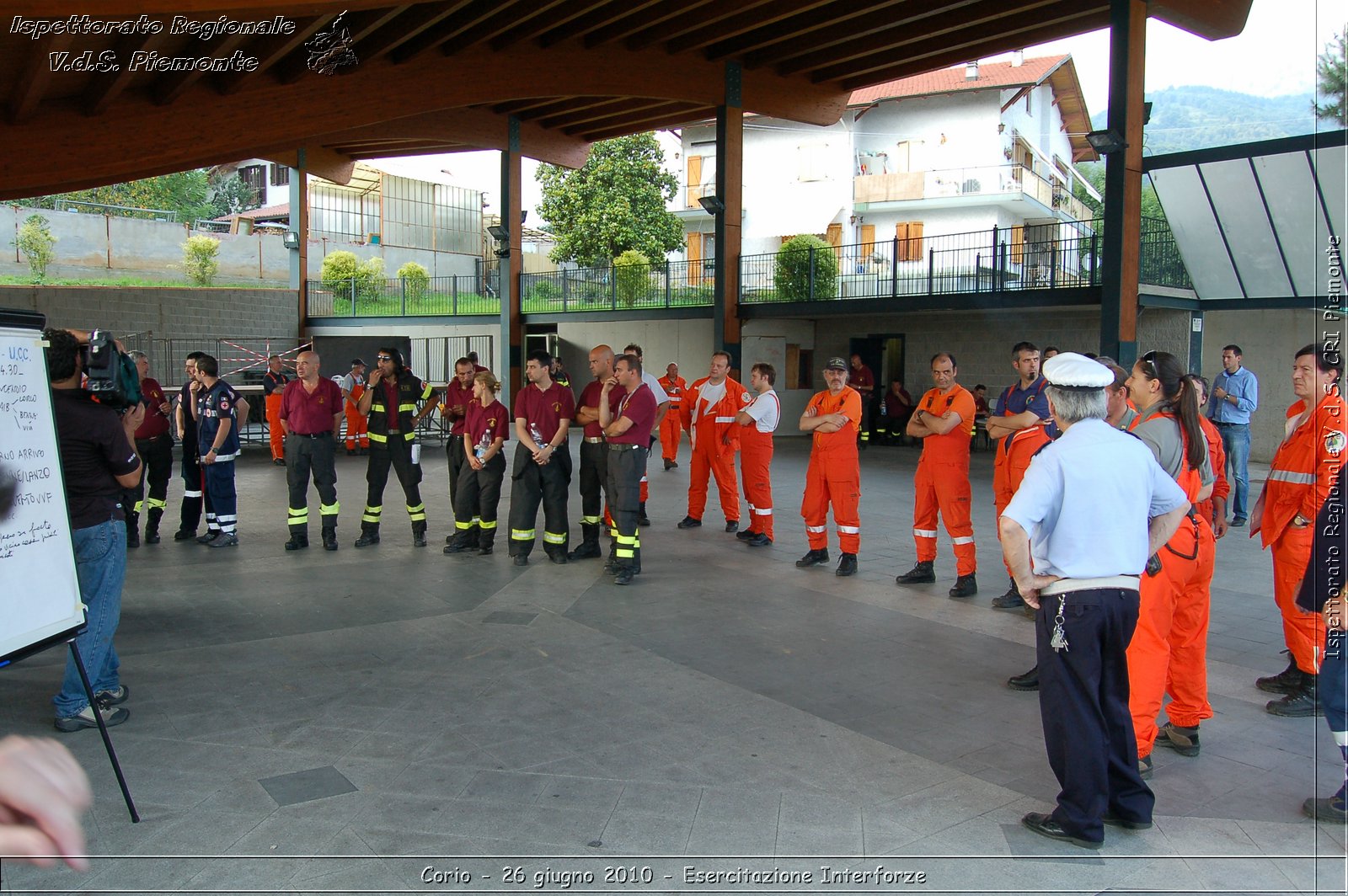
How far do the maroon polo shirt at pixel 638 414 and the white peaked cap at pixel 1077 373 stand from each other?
184 inches

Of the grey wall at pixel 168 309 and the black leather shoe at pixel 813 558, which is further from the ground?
the grey wall at pixel 168 309

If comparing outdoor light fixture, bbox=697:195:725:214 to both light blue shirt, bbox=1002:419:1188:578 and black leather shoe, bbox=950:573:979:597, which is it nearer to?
black leather shoe, bbox=950:573:979:597

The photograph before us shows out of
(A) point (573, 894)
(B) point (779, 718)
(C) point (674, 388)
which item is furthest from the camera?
(C) point (674, 388)

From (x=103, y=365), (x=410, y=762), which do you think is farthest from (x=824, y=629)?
(x=103, y=365)

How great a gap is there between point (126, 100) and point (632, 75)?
29.0 feet

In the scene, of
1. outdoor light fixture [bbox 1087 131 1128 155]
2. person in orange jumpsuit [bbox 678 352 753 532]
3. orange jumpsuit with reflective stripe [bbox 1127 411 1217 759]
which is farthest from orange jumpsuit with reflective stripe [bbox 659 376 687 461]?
orange jumpsuit with reflective stripe [bbox 1127 411 1217 759]

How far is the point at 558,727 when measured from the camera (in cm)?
476

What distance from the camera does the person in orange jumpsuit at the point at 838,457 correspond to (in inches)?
316

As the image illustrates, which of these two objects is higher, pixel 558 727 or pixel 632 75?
pixel 632 75

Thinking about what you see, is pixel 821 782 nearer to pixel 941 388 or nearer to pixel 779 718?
pixel 779 718

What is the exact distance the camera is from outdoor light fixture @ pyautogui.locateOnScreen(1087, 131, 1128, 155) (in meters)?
13.1

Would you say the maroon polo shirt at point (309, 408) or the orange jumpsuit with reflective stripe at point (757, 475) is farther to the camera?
the orange jumpsuit with reflective stripe at point (757, 475)

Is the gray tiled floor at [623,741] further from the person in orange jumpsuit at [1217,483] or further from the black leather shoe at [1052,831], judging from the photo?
the person in orange jumpsuit at [1217,483]

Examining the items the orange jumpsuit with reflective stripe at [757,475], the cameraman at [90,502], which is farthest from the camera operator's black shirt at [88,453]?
the orange jumpsuit with reflective stripe at [757,475]
